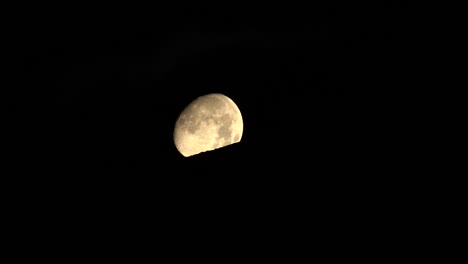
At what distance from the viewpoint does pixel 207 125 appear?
11.3 ft

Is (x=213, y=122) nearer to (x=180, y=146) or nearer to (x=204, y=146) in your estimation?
(x=204, y=146)

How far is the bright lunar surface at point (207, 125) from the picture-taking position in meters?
3.45

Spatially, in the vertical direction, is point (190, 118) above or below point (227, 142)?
above

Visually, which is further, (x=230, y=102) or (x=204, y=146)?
(x=230, y=102)

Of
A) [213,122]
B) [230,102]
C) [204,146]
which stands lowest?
[204,146]

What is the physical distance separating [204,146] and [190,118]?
45 cm

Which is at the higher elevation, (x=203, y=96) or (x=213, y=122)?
(x=203, y=96)

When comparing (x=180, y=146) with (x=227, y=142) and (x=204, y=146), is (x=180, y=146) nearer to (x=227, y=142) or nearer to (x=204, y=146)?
(x=204, y=146)

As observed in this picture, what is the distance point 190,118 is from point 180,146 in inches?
16.6

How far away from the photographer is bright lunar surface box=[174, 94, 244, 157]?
345 cm

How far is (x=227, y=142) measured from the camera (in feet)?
11.5

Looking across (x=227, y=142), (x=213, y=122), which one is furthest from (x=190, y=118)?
(x=227, y=142)

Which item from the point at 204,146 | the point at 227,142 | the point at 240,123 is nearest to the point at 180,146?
the point at 204,146

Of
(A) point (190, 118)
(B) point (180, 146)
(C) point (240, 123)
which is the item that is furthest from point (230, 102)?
(B) point (180, 146)
